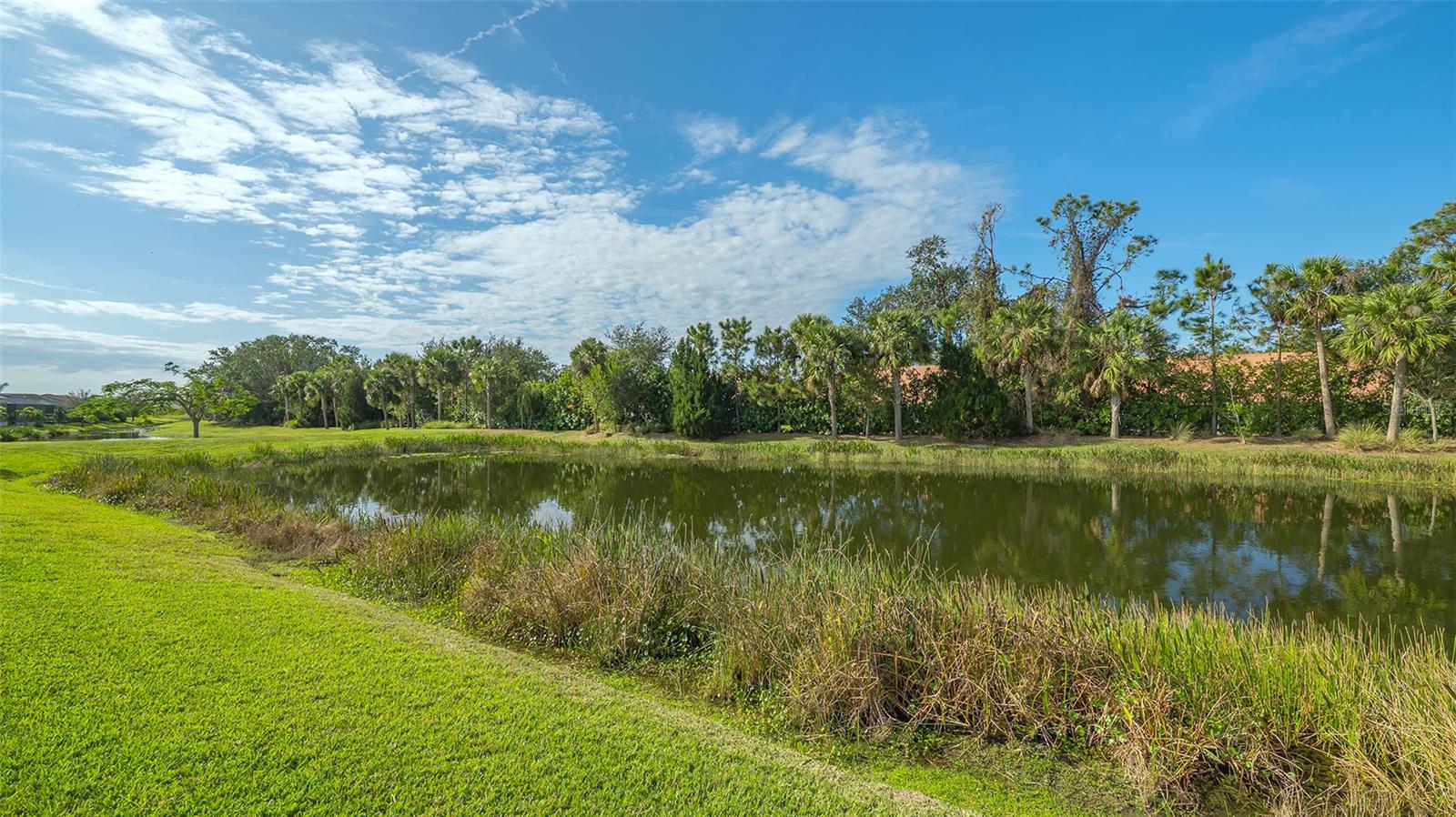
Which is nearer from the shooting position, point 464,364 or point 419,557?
point 419,557

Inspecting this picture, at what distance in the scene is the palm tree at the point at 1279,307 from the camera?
1113 inches

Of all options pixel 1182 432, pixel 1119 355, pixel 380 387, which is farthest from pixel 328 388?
pixel 1182 432

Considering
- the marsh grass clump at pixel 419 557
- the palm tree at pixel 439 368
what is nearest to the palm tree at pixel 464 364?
the palm tree at pixel 439 368

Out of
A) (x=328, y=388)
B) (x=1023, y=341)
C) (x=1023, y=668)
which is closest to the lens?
(x=1023, y=668)

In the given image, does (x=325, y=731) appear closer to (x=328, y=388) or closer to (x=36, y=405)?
(x=328, y=388)

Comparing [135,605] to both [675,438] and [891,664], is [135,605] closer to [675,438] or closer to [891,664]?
[891,664]

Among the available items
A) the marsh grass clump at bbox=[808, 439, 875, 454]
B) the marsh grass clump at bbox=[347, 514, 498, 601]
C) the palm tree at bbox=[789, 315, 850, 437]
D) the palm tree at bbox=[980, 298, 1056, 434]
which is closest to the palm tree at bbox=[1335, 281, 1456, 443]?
the palm tree at bbox=[980, 298, 1056, 434]

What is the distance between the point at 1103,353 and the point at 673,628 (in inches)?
1334

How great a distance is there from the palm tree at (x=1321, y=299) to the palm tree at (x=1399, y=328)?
57.2 inches

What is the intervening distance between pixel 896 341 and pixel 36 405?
73.8 m

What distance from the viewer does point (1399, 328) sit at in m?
23.7

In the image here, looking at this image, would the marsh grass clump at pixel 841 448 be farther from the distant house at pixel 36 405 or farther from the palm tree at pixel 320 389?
the distant house at pixel 36 405

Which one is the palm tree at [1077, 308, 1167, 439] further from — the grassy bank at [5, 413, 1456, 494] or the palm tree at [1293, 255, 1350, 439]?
the palm tree at [1293, 255, 1350, 439]

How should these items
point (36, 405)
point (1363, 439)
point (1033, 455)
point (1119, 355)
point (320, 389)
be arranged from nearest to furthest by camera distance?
point (1363, 439) → point (1033, 455) → point (1119, 355) → point (36, 405) → point (320, 389)
